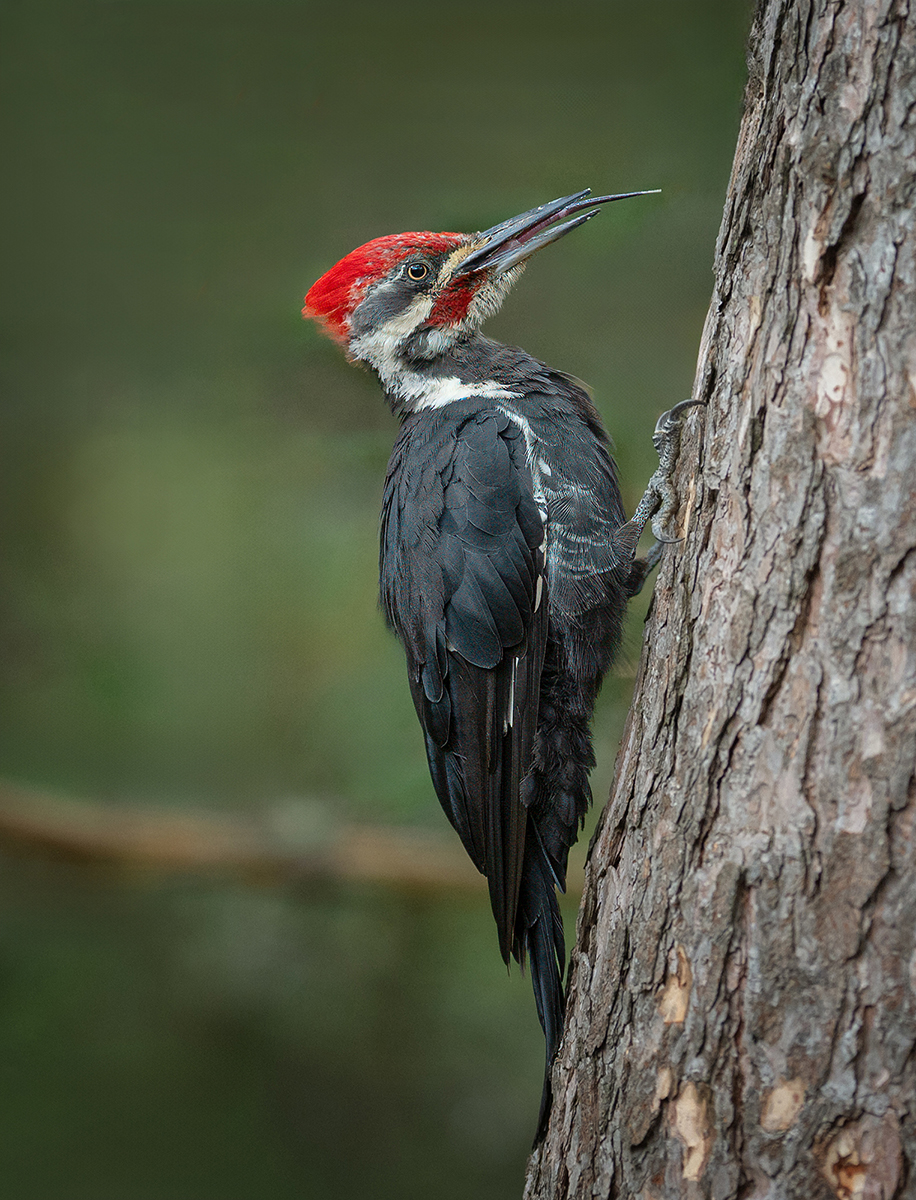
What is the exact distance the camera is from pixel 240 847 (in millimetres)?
3002

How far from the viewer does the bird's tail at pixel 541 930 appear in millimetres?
1920

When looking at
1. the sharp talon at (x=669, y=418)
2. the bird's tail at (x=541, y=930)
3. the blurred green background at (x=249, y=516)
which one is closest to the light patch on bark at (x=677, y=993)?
the bird's tail at (x=541, y=930)

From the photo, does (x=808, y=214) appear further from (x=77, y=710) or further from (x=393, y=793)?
(x=77, y=710)

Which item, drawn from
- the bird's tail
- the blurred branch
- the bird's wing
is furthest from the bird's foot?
the blurred branch

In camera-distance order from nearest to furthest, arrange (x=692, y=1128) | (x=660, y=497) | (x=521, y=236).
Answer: (x=692, y=1128) → (x=660, y=497) → (x=521, y=236)

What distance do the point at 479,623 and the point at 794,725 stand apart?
0.96 meters

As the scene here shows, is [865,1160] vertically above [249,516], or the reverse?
[249,516]

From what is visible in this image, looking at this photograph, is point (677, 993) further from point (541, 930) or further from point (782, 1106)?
point (541, 930)

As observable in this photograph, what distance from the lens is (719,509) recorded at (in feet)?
4.44

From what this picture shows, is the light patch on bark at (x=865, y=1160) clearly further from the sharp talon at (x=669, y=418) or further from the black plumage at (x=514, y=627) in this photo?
the sharp talon at (x=669, y=418)

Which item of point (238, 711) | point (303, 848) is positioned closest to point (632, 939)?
point (303, 848)

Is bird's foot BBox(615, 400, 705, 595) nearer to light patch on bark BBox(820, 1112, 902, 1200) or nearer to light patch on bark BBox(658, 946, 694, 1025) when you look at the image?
light patch on bark BBox(658, 946, 694, 1025)

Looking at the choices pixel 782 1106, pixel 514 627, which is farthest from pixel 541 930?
pixel 782 1106

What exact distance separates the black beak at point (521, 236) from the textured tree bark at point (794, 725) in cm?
102
